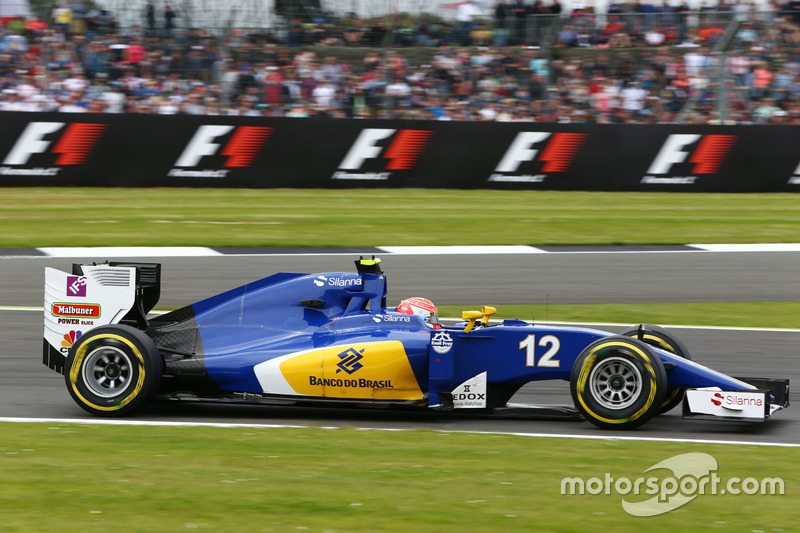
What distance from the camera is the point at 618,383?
22.7 ft

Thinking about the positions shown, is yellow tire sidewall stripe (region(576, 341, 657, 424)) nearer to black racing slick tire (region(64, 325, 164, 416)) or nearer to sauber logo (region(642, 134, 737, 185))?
black racing slick tire (region(64, 325, 164, 416))

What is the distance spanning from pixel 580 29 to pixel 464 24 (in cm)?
256

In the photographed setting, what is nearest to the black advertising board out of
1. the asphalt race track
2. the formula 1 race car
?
the asphalt race track

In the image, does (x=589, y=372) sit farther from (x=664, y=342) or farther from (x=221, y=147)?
(x=221, y=147)

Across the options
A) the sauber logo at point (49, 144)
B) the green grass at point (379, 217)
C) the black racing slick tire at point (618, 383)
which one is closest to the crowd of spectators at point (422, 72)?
the sauber logo at point (49, 144)

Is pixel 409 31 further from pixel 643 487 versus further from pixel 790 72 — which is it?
pixel 643 487

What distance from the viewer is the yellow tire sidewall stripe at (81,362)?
23.6 feet

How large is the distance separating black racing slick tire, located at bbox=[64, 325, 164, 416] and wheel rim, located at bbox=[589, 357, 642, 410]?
2.94m

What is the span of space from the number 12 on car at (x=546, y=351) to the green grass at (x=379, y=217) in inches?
366

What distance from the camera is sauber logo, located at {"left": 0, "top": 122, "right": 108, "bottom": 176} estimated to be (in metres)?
19.8

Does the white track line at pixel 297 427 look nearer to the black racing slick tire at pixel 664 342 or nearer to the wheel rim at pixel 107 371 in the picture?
the wheel rim at pixel 107 371

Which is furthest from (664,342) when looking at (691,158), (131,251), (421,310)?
(691,158)

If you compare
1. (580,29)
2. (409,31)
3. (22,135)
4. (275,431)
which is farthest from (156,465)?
(580,29)

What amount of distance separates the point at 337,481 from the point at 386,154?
618 inches
